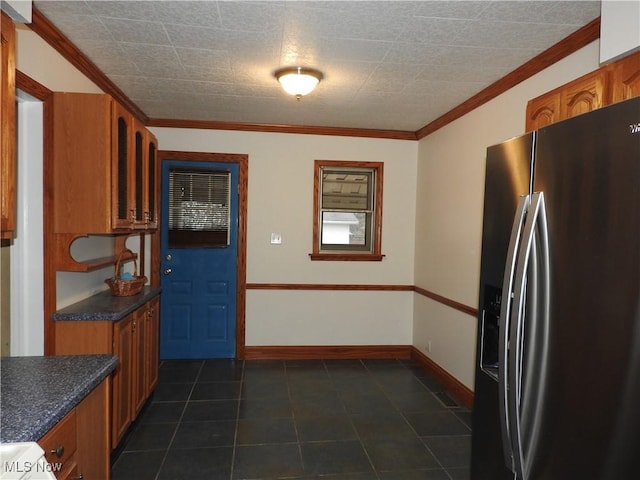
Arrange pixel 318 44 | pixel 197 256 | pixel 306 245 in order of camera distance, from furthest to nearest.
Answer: pixel 306 245
pixel 197 256
pixel 318 44

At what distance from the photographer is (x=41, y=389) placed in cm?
134

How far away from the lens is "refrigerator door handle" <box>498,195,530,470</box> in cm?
131

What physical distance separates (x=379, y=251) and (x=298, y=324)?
123 centimetres

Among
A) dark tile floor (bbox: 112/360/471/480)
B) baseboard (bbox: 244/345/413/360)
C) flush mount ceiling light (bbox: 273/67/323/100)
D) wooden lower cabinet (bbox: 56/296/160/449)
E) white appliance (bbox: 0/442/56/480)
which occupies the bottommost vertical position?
dark tile floor (bbox: 112/360/471/480)

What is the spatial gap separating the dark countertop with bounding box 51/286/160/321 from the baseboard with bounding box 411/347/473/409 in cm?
267

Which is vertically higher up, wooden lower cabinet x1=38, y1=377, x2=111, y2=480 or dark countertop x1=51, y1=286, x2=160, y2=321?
dark countertop x1=51, y1=286, x2=160, y2=321

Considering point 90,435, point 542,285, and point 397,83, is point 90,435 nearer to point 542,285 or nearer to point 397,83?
point 542,285

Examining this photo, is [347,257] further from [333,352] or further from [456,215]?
[456,215]

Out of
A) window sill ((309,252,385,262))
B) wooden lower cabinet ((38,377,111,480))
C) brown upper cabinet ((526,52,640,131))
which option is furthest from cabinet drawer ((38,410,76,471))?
window sill ((309,252,385,262))

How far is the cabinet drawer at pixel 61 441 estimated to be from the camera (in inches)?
46.3

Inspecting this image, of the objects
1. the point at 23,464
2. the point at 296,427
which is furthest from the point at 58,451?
the point at 296,427

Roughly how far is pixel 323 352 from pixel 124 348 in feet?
7.90

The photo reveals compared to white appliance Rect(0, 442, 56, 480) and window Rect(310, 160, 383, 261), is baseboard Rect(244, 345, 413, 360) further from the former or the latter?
white appliance Rect(0, 442, 56, 480)

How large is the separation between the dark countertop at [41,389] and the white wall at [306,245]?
2783mm
